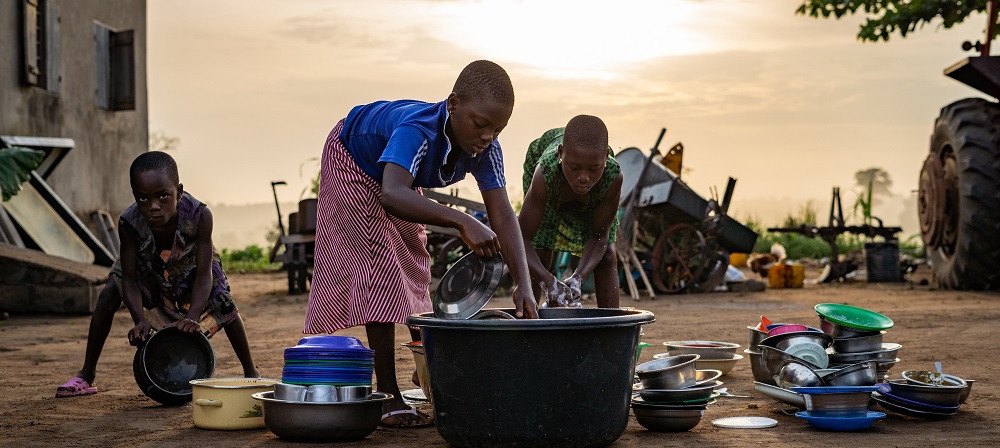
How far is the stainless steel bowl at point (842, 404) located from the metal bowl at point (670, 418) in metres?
0.43

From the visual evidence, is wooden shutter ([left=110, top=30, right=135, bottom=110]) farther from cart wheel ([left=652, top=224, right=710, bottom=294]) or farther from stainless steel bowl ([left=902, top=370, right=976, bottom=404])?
stainless steel bowl ([left=902, top=370, right=976, bottom=404])

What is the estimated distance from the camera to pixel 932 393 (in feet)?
12.8

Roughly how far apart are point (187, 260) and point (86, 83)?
1008 cm

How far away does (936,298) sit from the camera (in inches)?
396

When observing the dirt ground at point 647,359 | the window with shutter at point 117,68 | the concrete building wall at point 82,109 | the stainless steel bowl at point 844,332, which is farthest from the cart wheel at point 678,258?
the window with shutter at point 117,68

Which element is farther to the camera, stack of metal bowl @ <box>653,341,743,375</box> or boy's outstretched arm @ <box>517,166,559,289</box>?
stack of metal bowl @ <box>653,341,743,375</box>

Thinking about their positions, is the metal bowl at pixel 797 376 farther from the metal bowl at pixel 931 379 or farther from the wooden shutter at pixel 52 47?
the wooden shutter at pixel 52 47

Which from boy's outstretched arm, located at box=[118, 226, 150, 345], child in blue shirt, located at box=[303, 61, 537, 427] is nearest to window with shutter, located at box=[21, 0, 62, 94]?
boy's outstretched arm, located at box=[118, 226, 150, 345]

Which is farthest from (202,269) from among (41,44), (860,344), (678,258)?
(41,44)

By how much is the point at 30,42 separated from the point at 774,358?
10554mm

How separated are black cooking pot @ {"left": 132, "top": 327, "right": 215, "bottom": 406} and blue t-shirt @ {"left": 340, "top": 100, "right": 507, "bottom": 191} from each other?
49.1 inches

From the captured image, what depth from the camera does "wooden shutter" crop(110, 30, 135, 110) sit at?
47.3ft

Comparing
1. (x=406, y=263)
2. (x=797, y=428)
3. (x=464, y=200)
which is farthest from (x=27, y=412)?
(x=464, y=200)

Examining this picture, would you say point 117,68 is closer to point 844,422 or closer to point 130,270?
point 130,270
